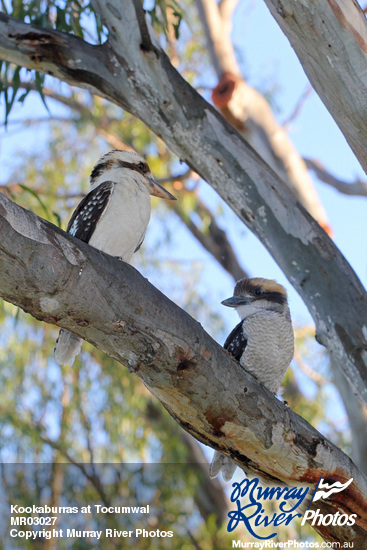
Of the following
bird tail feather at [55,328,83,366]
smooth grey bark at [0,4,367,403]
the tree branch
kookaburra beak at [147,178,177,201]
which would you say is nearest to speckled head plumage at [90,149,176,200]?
kookaburra beak at [147,178,177,201]

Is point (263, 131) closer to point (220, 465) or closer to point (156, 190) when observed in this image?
point (156, 190)

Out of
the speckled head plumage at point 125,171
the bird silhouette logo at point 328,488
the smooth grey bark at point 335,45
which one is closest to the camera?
the smooth grey bark at point 335,45

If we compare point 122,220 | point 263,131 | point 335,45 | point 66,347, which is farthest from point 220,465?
point 263,131

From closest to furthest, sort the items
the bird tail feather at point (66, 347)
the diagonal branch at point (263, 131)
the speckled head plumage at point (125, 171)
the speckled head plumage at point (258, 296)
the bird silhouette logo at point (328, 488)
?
the bird silhouette logo at point (328, 488) < the bird tail feather at point (66, 347) < the speckled head plumage at point (125, 171) < the speckled head plumage at point (258, 296) < the diagonal branch at point (263, 131)

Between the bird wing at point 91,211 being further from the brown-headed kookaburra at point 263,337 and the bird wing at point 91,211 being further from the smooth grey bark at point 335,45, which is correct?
the smooth grey bark at point 335,45

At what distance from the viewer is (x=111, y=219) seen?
2346 mm

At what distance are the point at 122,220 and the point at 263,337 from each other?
74cm

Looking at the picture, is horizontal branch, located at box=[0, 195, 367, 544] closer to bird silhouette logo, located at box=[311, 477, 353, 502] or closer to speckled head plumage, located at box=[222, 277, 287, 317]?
bird silhouette logo, located at box=[311, 477, 353, 502]

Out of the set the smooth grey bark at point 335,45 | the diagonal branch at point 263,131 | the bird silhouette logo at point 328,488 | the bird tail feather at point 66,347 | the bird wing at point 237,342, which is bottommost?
the bird silhouette logo at point 328,488

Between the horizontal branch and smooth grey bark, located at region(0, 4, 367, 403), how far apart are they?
2.06 ft

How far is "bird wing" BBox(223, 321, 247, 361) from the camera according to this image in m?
2.59

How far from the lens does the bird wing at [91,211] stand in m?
2.36

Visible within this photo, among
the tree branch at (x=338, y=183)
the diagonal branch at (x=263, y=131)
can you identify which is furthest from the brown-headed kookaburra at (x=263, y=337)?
the tree branch at (x=338, y=183)

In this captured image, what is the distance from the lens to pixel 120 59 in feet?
7.91
